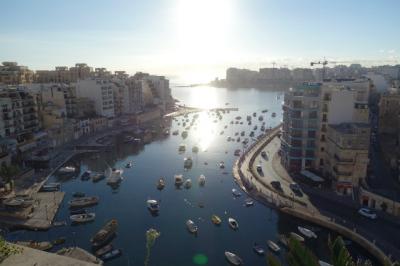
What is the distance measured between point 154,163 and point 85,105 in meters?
39.1

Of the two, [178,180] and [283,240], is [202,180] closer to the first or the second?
[178,180]

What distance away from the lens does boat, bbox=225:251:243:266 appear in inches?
1427

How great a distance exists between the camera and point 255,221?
4581 cm

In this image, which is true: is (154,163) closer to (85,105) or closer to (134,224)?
(134,224)

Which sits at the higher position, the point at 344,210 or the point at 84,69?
the point at 84,69

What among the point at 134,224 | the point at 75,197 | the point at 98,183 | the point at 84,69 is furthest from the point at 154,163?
the point at 84,69

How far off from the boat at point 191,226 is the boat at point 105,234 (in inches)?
348

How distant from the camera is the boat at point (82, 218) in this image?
4516 centimetres

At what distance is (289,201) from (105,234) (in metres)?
24.3

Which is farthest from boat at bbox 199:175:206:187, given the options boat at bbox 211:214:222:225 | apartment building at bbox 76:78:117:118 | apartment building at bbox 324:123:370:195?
apartment building at bbox 76:78:117:118

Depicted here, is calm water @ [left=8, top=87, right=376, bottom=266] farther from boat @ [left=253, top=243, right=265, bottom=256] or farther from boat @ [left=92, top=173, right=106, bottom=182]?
boat @ [left=92, top=173, right=106, bottom=182]

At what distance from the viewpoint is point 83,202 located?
50.5 metres

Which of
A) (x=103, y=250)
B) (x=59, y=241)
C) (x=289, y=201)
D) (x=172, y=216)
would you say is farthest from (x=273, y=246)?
(x=59, y=241)

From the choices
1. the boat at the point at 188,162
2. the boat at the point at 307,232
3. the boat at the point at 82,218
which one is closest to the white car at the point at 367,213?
the boat at the point at 307,232
